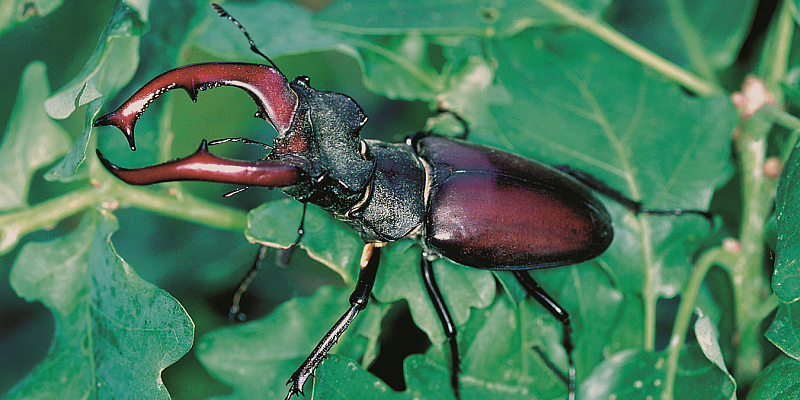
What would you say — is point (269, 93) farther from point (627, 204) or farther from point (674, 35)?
point (674, 35)

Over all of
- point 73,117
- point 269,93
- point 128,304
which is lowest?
point 73,117

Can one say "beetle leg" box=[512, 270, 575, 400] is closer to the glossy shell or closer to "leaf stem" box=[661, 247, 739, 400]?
the glossy shell

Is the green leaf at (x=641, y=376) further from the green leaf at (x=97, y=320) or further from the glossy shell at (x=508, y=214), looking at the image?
the green leaf at (x=97, y=320)

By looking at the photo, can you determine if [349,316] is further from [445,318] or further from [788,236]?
[788,236]

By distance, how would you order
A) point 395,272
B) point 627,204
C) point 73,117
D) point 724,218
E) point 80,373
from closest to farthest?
1. point 80,373
2. point 395,272
3. point 627,204
4. point 724,218
5. point 73,117

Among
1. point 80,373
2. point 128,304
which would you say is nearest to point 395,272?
point 128,304

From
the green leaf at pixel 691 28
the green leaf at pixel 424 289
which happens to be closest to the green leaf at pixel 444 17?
the green leaf at pixel 691 28
